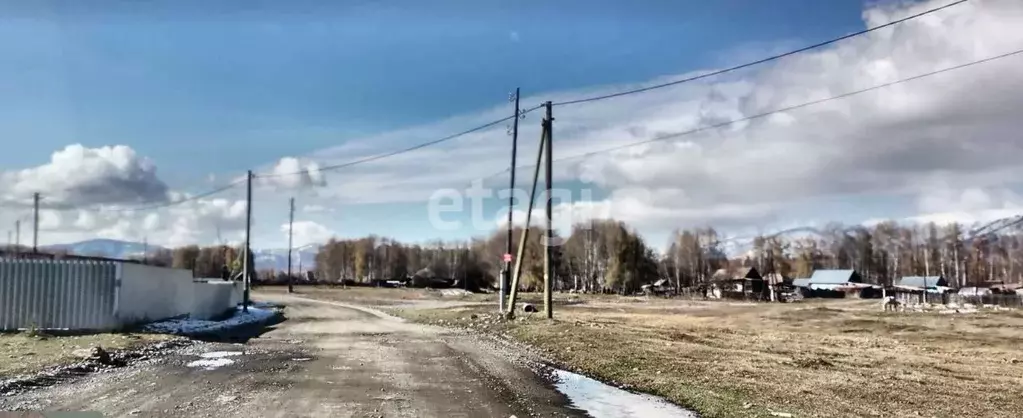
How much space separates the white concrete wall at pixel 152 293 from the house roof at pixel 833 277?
11098cm

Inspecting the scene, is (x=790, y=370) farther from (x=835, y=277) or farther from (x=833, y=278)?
(x=835, y=277)

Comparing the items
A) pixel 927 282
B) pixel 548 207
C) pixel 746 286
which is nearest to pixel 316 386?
pixel 548 207

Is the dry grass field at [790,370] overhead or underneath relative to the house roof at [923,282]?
underneath

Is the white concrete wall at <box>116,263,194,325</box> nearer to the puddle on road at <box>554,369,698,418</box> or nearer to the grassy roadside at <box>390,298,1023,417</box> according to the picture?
the grassy roadside at <box>390,298,1023,417</box>

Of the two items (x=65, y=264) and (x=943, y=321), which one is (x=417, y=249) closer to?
(x=943, y=321)

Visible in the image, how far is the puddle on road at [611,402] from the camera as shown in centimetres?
1042

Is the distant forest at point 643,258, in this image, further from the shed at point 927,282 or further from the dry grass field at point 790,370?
the dry grass field at point 790,370

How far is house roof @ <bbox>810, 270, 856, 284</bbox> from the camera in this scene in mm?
121438

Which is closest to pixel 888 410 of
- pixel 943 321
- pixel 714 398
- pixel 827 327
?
pixel 714 398

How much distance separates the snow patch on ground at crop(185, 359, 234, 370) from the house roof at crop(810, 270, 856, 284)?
120 metres

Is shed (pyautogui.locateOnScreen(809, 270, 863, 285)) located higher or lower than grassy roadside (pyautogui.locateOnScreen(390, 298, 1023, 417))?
higher

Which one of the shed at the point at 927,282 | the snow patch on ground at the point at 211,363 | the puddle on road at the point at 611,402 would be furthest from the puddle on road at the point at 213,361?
the shed at the point at 927,282

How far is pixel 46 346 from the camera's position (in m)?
17.8

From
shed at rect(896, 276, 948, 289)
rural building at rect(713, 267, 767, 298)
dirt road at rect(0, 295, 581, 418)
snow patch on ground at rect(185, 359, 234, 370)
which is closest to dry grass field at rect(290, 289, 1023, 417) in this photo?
dirt road at rect(0, 295, 581, 418)
